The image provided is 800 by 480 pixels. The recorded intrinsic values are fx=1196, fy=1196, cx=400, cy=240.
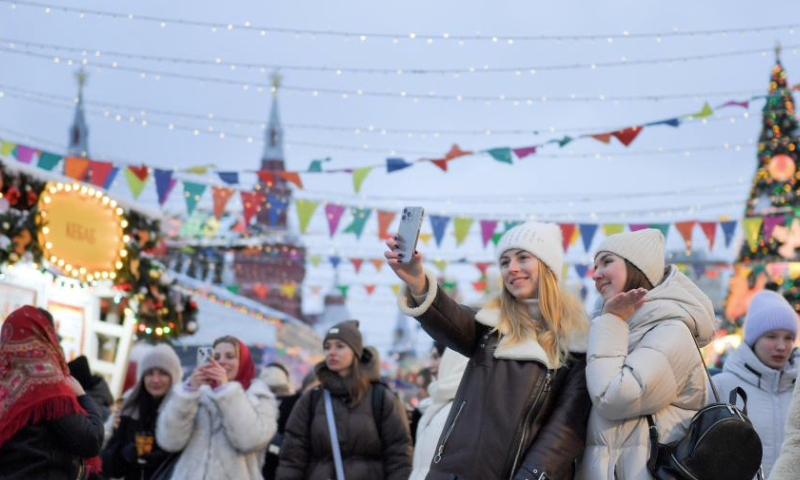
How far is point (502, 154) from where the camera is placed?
47.1 ft

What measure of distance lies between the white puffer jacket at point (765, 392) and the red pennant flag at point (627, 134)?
7159 millimetres

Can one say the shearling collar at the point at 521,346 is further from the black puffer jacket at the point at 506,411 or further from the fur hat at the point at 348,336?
the fur hat at the point at 348,336

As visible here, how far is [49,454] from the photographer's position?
20.5 feet

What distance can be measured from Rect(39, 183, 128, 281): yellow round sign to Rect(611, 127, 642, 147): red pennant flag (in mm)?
5582

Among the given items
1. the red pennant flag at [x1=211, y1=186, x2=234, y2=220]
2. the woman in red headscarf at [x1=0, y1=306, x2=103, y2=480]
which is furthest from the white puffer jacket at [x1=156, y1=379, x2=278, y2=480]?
the red pennant flag at [x1=211, y1=186, x2=234, y2=220]

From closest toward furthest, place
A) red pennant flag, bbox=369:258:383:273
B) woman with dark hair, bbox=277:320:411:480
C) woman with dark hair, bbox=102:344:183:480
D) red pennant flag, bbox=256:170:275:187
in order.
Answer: woman with dark hair, bbox=277:320:411:480 < woman with dark hair, bbox=102:344:183:480 < red pennant flag, bbox=256:170:275:187 < red pennant flag, bbox=369:258:383:273

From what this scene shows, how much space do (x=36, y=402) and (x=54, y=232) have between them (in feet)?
17.2

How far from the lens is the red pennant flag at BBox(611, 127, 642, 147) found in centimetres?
1347

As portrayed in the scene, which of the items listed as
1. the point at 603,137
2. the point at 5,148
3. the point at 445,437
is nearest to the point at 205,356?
the point at 445,437

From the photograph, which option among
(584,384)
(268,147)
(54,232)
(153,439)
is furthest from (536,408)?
(268,147)

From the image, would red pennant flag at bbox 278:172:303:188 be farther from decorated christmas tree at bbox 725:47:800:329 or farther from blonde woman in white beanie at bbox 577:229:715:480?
decorated christmas tree at bbox 725:47:800:329

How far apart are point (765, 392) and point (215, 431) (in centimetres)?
338

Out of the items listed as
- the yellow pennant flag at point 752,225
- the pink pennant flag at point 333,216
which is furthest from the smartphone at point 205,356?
the yellow pennant flag at point 752,225

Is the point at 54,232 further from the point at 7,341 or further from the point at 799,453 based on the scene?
the point at 799,453
